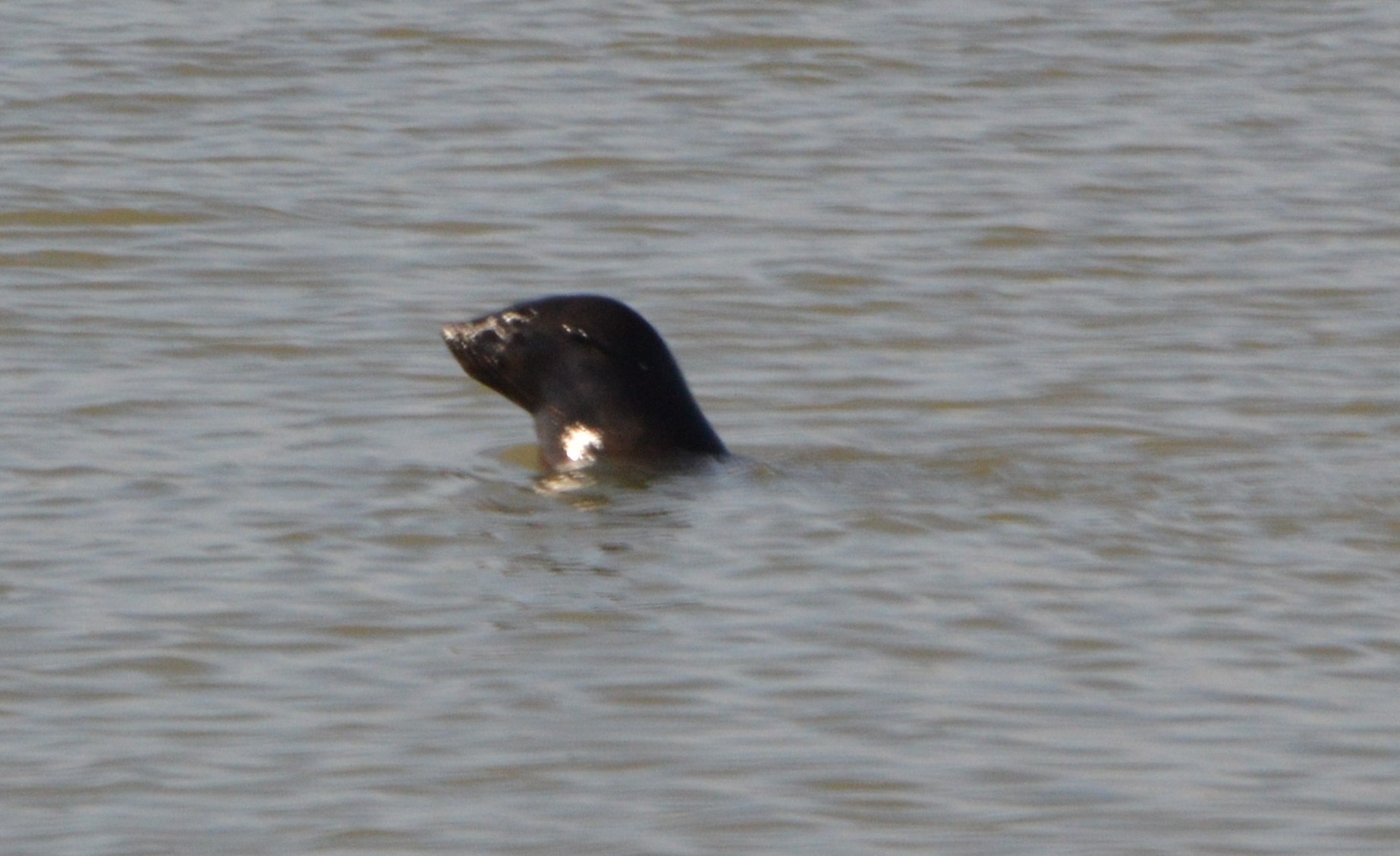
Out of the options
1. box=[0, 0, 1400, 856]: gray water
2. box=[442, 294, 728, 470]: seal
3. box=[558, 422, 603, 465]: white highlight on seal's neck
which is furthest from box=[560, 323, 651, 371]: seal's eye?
box=[0, 0, 1400, 856]: gray water

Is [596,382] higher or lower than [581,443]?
higher

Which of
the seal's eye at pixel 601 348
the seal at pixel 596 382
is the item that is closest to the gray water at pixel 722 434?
the seal at pixel 596 382

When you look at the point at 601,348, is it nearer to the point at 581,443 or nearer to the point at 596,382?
the point at 596,382

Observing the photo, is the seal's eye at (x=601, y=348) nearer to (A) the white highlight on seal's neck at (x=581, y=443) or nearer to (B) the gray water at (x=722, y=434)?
(A) the white highlight on seal's neck at (x=581, y=443)

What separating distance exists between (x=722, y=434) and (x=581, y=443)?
71 cm

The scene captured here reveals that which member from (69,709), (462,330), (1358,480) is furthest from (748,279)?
(69,709)

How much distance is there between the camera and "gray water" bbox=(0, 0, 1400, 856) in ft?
21.9

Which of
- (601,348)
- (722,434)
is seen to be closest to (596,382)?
(601,348)

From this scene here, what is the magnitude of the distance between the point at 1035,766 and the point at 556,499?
3.00 meters

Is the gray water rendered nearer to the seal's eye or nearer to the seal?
the seal

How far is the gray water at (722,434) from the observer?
21.9 ft

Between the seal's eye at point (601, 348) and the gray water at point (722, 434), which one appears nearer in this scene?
the gray water at point (722, 434)

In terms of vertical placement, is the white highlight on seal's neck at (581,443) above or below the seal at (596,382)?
below

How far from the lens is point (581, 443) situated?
983 cm
